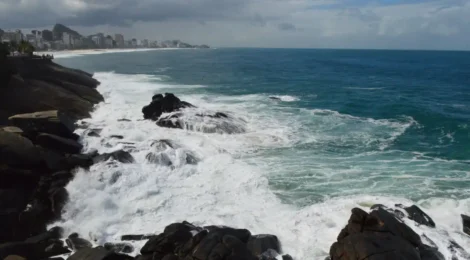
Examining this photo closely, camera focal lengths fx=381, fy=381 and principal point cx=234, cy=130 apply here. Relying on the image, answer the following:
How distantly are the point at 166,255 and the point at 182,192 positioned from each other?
6688 mm

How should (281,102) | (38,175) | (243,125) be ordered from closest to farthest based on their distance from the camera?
(38,175) < (243,125) < (281,102)

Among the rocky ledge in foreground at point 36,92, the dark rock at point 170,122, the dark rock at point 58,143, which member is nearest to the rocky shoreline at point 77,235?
the dark rock at point 58,143

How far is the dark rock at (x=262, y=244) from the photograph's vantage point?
1390cm

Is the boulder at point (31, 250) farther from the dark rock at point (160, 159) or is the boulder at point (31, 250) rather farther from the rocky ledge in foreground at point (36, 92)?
the rocky ledge in foreground at point (36, 92)

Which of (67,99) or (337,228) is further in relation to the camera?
(67,99)

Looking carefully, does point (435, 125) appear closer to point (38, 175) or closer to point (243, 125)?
point (243, 125)

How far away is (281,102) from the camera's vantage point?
46312 mm

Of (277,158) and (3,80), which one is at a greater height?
(3,80)

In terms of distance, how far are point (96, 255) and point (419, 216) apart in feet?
42.2

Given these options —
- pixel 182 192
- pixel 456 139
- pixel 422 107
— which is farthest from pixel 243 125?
pixel 422 107

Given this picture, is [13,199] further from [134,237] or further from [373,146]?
[373,146]

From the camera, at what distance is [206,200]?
18.9m

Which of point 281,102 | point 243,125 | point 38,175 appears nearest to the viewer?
point 38,175

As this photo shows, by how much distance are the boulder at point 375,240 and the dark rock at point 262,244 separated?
6.93 ft
